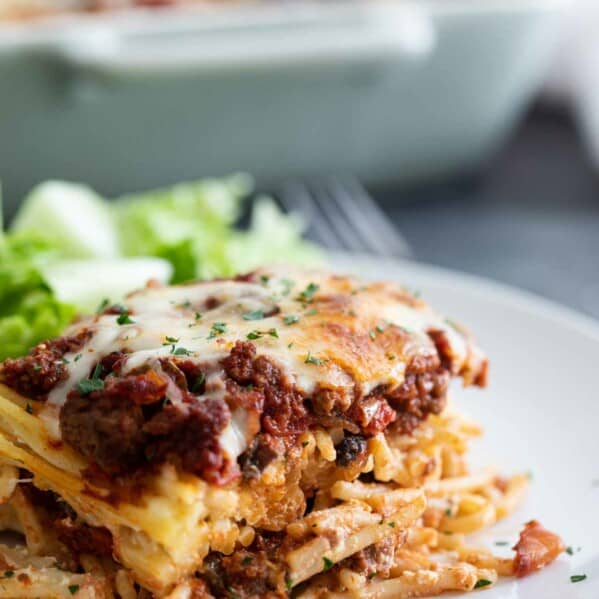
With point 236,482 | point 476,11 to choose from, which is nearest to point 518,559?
point 236,482

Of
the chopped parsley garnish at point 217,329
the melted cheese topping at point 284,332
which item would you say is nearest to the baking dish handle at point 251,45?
the melted cheese topping at point 284,332

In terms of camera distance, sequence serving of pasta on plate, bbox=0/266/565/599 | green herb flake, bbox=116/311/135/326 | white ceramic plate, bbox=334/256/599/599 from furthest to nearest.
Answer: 1. white ceramic plate, bbox=334/256/599/599
2. green herb flake, bbox=116/311/135/326
3. serving of pasta on plate, bbox=0/266/565/599

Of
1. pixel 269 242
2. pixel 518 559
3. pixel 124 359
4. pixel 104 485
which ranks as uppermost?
pixel 124 359

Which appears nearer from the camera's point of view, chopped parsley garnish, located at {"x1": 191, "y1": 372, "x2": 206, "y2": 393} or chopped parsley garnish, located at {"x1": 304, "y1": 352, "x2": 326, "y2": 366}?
chopped parsley garnish, located at {"x1": 191, "y1": 372, "x2": 206, "y2": 393}

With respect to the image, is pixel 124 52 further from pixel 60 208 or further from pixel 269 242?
pixel 269 242

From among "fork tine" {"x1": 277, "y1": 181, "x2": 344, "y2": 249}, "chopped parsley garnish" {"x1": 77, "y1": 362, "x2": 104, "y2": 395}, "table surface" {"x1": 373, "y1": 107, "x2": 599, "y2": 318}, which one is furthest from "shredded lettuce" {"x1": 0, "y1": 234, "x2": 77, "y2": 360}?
"table surface" {"x1": 373, "y1": 107, "x2": 599, "y2": 318}

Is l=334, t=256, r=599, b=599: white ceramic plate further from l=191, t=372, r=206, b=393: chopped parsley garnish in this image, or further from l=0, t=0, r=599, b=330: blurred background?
l=0, t=0, r=599, b=330: blurred background
